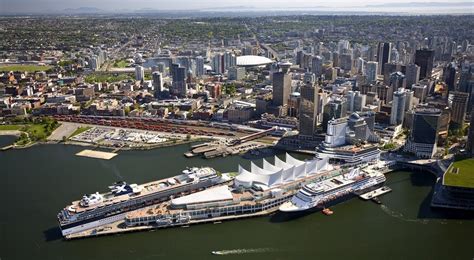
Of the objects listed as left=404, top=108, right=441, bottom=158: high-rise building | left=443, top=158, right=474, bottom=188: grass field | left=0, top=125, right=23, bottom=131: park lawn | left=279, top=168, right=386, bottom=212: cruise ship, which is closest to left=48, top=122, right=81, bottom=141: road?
left=0, top=125, right=23, bottom=131: park lawn

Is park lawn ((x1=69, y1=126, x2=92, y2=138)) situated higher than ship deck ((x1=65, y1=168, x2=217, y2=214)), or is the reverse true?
ship deck ((x1=65, y1=168, x2=217, y2=214))

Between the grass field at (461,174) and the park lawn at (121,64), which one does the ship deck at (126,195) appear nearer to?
the grass field at (461,174)

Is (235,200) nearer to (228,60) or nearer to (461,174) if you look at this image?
(461,174)

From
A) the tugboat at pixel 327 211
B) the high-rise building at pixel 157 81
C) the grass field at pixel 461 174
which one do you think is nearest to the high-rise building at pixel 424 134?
the grass field at pixel 461 174

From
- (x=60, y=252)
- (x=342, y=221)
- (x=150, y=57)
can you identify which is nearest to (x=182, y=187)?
(x=60, y=252)

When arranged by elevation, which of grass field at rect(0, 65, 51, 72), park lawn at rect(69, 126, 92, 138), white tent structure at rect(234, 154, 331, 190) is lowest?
park lawn at rect(69, 126, 92, 138)

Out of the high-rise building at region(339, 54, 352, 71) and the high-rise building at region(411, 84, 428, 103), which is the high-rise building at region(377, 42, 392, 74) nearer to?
the high-rise building at region(339, 54, 352, 71)

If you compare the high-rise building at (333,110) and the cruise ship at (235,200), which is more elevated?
the high-rise building at (333,110)
